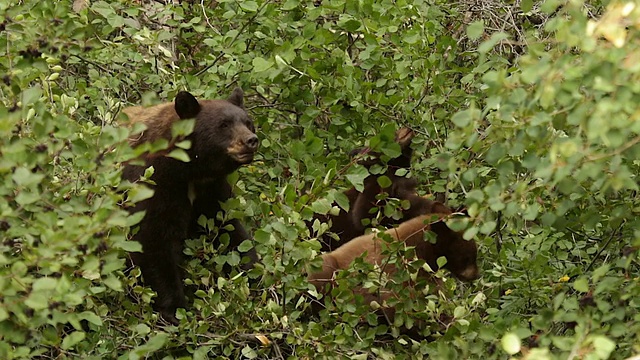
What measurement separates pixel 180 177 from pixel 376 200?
1.73 m

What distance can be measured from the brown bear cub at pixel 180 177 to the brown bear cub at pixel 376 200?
3.00 feet

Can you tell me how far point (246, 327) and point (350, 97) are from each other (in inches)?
76.9

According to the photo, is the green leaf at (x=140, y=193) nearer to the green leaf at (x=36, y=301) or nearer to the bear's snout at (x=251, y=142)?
the green leaf at (x=36, y=301)

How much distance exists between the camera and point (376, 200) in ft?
27.4

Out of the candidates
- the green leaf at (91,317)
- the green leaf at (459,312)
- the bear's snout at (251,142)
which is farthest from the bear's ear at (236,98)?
the green leaf at (91,317)

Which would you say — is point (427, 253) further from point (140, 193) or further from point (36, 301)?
point (36, 301)

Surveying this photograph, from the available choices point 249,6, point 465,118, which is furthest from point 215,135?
point 465,118

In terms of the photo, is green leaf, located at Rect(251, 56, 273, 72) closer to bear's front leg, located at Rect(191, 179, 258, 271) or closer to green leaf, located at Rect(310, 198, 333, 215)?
bear's front leg, located at Rect(191, 179, 258, 271)

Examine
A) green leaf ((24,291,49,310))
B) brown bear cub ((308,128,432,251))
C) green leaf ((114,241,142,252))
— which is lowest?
brown bear cub ((308,128,432,251))

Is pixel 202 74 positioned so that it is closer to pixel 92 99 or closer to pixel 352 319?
pixel 92 99

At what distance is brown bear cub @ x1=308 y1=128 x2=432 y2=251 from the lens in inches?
310

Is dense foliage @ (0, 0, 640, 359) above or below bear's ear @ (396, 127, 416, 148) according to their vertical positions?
above

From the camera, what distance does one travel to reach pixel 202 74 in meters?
8.25

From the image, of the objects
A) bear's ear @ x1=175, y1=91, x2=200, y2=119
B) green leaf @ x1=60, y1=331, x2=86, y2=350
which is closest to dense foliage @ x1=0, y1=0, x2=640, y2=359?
green leaf @ x1=60, y1=331, x2=86, y2=350
